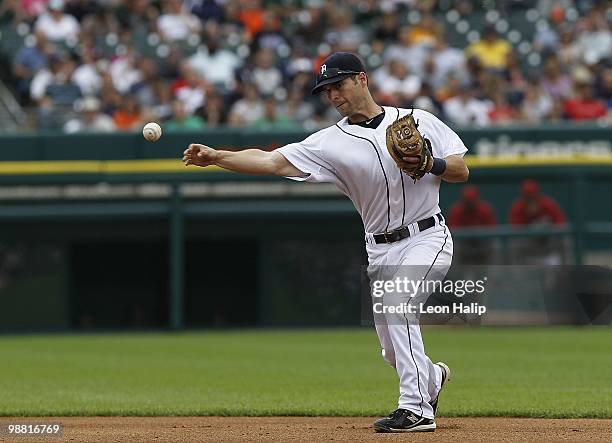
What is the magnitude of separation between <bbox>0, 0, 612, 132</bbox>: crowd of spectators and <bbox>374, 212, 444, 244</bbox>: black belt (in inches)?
316

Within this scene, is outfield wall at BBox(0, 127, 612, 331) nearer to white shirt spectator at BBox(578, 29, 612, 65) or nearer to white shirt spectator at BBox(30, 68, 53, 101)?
white shirt spectator at BBox(30, 68, 53, 101)

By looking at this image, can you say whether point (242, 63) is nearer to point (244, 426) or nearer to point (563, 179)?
point (563, 179)

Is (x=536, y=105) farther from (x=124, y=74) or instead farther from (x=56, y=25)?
(x=56, y=25)

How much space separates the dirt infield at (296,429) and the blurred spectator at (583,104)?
9.05m

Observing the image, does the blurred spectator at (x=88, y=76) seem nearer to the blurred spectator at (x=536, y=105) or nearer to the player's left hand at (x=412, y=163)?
the blurred spectator at (x=536, y=105)

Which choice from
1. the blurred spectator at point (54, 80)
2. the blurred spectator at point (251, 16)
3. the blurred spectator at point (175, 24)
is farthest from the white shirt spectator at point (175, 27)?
the blurred spectator at point (54, 80)

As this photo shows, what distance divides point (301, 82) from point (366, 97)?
30.1 feet

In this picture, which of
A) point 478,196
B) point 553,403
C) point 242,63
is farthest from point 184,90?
point 553,403

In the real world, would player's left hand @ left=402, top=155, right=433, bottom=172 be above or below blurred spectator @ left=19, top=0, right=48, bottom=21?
below

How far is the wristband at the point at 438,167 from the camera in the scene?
233 inches

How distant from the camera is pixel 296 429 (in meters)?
6.16

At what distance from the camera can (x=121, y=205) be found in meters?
13.6

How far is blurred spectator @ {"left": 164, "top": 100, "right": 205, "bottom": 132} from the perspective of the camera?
554 inches

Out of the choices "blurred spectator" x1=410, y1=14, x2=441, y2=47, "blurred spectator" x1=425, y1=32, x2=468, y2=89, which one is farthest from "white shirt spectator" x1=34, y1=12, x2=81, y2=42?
"blurred spectator" x1=425, y1=32, x2=468, y2=89
